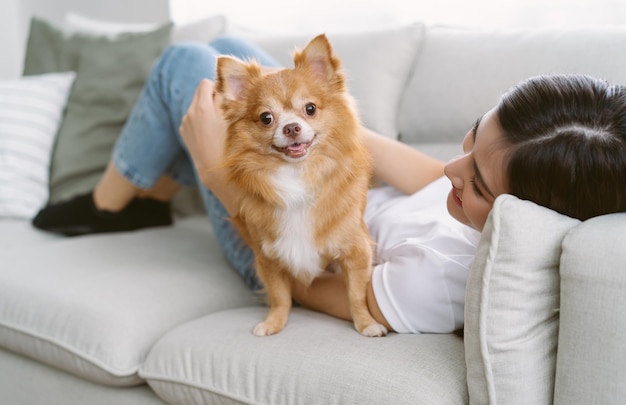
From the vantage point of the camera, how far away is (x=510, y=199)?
3.43 feet

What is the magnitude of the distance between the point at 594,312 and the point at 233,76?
2.84 ft

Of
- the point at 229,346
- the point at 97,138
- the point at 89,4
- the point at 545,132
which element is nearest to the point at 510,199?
the point at 545,132

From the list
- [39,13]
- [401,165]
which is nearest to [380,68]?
[401,165]

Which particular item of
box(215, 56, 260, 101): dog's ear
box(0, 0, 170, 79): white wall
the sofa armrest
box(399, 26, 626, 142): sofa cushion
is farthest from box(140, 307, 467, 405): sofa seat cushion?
box(0, 0, 170, 79): white wall

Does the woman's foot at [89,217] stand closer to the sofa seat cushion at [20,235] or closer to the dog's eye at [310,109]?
the sofa seat cushion at [20,235]

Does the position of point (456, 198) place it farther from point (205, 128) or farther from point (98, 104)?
point (98, 104)

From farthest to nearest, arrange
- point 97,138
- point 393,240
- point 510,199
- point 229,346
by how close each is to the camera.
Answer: point 97,138 → point 393,240 → point 229,346 → point 510,199

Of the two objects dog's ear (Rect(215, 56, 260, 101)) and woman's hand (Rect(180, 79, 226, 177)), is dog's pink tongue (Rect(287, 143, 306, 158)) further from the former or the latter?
woman's hand (Rect(180, 79, 226, 177))

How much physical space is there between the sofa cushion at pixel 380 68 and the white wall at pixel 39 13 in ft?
7.77

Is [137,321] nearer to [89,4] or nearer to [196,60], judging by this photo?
[196,60]

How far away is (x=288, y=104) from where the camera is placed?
138 centimetres

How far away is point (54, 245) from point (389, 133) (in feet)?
3.86

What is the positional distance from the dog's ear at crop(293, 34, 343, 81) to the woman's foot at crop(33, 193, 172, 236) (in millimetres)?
1249

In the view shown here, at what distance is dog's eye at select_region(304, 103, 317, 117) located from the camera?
1.39m
